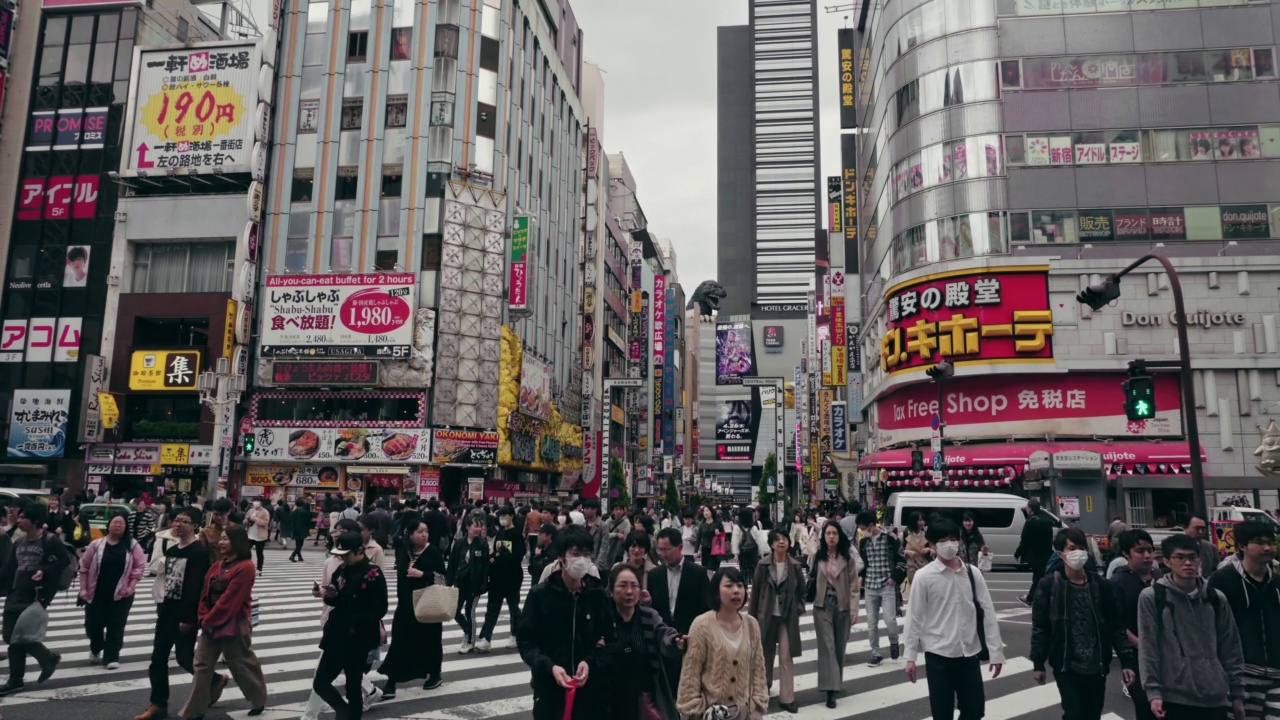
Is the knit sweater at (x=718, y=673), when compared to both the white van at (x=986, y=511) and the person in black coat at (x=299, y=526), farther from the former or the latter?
the person in black coat at (x=299, y=526)

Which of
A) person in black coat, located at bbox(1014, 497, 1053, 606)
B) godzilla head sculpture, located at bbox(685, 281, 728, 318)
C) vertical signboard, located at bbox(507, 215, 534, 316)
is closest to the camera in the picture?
person in black coat, located at bbox(1014, 497, 1053, 606)

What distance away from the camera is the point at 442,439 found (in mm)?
36875

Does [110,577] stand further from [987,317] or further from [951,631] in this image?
[987,317]

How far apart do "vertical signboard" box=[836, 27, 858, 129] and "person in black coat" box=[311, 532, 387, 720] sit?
5164cm

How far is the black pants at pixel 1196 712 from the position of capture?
521 cm

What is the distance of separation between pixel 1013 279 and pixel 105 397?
129 feet

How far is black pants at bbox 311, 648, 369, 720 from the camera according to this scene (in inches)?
266

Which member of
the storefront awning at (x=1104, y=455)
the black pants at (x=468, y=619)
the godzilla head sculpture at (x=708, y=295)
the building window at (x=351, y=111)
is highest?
the godzilla head sculpture at (x=708, y=295)

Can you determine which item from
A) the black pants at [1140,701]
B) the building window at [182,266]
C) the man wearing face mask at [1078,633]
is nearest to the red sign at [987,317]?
the black pants at [1140,701]

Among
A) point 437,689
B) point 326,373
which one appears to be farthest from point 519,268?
point 437,689

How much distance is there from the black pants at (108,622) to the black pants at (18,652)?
0.68m

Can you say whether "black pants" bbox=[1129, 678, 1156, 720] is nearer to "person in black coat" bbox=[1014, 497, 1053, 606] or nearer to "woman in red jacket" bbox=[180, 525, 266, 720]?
"person in black coat" bbox=[1014, 497, 1053, 606]

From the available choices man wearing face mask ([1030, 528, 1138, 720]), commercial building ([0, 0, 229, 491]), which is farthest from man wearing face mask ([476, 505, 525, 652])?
commercial building ([0, 0, 229, 491])

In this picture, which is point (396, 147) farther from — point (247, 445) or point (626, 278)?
point (626, 278)
